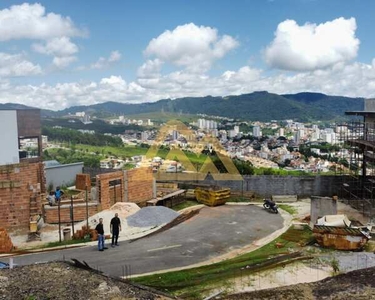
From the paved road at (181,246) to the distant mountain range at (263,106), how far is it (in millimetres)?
109648

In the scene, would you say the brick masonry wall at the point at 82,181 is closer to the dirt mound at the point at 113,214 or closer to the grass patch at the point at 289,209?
the dirt mound at the point at 113,214

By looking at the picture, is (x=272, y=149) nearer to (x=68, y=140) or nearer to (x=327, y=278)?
(x=68, y=140)

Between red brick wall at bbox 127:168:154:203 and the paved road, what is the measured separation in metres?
3.88

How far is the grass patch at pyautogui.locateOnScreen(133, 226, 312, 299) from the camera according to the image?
10461mm

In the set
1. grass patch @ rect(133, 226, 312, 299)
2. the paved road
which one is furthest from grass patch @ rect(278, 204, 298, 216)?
grass patch @ rect(133, 226, 312, 299)

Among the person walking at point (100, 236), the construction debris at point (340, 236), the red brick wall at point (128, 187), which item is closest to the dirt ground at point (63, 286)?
the person walking at point (100, 236)

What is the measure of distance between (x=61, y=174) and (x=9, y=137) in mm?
13211

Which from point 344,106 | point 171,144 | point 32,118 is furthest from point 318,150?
point 344,106

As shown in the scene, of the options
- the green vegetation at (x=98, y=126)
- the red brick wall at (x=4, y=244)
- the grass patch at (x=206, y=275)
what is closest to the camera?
the grass patch at (x=206, y=275)

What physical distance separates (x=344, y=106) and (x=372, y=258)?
14240 centimetres

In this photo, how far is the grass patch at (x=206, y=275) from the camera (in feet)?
34.3

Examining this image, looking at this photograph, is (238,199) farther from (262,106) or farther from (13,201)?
(262,106)

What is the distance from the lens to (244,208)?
71.1ft

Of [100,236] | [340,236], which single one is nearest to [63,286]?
[100,236]
